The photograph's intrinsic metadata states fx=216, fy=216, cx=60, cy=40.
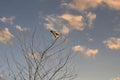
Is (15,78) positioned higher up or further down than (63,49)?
further down

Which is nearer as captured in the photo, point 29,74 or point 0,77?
point 29,74

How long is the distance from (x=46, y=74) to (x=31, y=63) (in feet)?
2.59

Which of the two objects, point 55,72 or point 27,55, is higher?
point 27,55

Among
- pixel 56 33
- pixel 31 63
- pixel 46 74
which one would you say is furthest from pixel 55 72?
pixel 56 33

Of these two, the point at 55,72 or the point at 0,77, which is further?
the point at 0,77

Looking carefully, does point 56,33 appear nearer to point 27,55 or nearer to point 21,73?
point 27,55

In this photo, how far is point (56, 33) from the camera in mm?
8914

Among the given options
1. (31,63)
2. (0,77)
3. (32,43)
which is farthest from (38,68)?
(0,77)

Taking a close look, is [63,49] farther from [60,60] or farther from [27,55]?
[27,55]

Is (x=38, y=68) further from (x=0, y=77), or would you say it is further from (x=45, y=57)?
(x=0, y=77)

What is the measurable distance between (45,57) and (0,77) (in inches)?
93.4

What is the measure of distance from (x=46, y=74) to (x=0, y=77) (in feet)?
7.44

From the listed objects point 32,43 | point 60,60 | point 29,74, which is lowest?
point 29,74

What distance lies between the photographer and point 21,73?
30.6 ft
